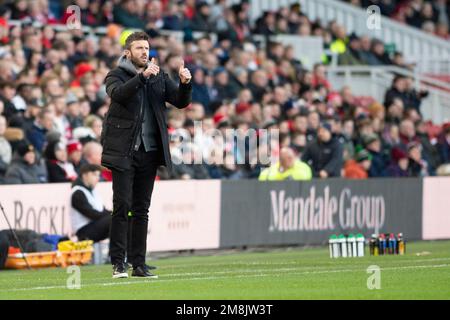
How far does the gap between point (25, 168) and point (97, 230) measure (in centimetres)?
142

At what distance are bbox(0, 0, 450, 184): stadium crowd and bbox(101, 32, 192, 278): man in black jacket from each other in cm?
606

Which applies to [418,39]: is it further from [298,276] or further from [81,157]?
[298,276]

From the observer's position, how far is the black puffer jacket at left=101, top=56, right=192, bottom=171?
548 inches

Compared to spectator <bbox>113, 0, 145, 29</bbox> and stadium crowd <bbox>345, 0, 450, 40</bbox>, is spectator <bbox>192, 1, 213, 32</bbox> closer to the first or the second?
spectator <bbox>113, 0, 145, 29</bbox>

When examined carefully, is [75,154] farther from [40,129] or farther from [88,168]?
[88,168]

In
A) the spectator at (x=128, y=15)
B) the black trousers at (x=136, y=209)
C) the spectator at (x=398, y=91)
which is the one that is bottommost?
the black trousers at (x=136, y=209)

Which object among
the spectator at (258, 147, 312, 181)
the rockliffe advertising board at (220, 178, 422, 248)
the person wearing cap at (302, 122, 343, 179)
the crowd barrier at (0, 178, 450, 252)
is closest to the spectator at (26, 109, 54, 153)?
the crowd barrier at (0, 178, 450, 252)

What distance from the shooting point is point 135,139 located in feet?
45.9

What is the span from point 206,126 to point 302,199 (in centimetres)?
204

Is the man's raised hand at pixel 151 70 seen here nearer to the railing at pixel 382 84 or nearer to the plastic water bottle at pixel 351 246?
the plastic water bottle at pixel 351 246

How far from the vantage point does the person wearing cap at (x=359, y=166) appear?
1048 inches

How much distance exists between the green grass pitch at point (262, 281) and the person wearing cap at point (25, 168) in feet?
7.92

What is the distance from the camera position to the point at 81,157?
71.6ft

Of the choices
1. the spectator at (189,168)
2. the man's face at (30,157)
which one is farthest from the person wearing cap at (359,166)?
the man's face at (30,157)
